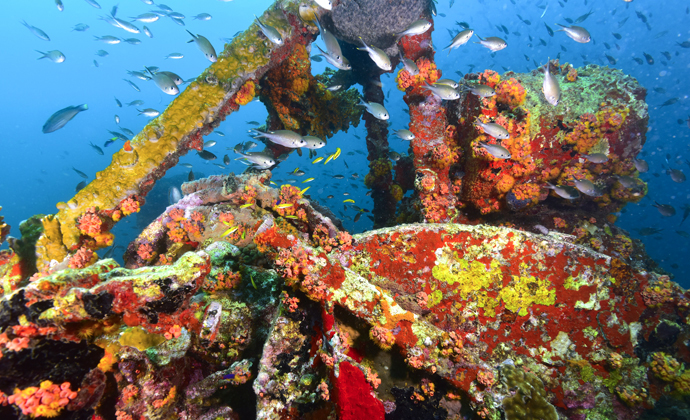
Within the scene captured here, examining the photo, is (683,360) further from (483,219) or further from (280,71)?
(280,71)

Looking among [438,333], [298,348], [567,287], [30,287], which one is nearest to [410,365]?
[438,333]

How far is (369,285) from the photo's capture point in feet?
9.73

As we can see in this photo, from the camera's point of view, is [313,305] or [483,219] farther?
[483,219]

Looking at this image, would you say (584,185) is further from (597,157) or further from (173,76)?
(173,76)

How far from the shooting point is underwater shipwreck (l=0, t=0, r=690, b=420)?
223 cm

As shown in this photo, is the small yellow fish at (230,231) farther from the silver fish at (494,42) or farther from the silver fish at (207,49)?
the silver fish at (494,42)

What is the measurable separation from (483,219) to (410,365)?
459 centimetres

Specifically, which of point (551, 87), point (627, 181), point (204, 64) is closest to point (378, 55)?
point (551, 87)

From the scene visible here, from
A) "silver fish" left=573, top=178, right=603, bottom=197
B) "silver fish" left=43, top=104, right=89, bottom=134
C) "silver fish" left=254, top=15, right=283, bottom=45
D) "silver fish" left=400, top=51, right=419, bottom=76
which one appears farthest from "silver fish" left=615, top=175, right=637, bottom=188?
"silver fish" left=43, top=104, right=89, bottom=134

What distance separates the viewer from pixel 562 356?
348 centimetres

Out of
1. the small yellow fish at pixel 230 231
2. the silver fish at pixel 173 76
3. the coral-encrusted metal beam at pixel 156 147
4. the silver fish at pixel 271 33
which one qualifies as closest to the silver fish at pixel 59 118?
the silver fish at pixel 173 76

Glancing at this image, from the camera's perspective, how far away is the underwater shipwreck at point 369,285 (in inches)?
87.8

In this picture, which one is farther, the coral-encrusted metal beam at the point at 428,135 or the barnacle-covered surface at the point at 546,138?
the coral-encrusted metal beam at the point at 428,135

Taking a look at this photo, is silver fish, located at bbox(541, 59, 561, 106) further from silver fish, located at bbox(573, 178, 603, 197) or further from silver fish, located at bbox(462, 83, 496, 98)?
silver fish, located at bbox(573, 178, 603, 197)
